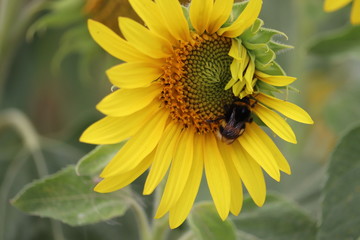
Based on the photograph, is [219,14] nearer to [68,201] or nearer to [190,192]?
[190,192]

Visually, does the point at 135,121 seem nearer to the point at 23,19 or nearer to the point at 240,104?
the point at 240,104

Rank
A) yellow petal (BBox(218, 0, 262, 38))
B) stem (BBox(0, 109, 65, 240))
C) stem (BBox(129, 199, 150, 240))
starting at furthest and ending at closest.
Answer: stem (BBox(0, 109, 65, 240)) → stem (BBox(129, 199, 150, 240)) → yellow petal (BBox(218, 0, 262, 38))

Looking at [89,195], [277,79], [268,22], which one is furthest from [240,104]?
[268,22]

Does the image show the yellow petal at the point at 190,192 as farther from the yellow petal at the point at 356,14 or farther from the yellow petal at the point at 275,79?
the yellow petal at the point at 356,14

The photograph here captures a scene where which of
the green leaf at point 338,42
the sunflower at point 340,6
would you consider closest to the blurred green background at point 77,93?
the green leaf at point 338,42

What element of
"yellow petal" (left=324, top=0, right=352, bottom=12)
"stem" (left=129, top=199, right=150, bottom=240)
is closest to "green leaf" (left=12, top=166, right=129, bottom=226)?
"stem" (left=129, top=199, right=150, bottom=240)

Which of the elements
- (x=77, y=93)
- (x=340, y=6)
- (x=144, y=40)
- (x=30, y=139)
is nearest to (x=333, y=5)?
(x=340, y=6)

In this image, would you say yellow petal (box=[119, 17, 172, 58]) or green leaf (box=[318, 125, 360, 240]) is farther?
green leaf (box=[318, 125, 360, 240])

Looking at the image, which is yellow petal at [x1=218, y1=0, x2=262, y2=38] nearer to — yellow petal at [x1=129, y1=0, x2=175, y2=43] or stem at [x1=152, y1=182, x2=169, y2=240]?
yellow petal at [x1=129, y1=0, x2=175, y2=43]
